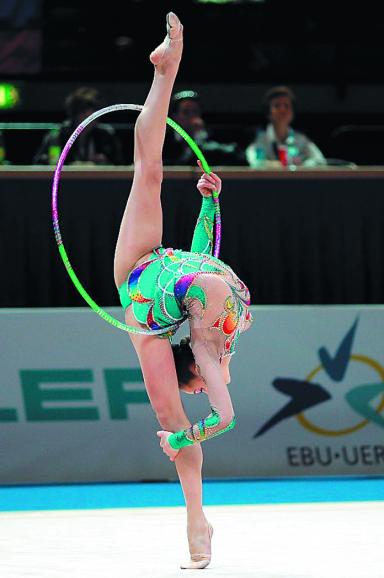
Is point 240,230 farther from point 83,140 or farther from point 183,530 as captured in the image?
point 183,530

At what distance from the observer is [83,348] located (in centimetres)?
671

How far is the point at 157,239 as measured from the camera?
436cm

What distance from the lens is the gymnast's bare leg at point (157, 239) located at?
421cm

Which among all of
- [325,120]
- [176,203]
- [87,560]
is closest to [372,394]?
[176,203]

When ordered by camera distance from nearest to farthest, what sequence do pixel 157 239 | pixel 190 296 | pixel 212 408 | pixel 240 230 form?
1. pixel 212 408
2. pixel 190 296
3. pixel 157 239
4. pixel 240 230

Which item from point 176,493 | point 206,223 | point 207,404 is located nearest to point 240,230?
point 207,404

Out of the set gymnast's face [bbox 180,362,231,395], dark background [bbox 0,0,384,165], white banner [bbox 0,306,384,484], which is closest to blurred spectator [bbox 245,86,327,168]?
white banner [bbox 0,306,384,484]

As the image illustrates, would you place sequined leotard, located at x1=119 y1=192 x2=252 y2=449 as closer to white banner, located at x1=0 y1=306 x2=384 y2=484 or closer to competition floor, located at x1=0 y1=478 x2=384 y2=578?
competition floor, located at x1=0 y1=478 x2=384 y2=578

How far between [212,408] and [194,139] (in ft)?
12.6

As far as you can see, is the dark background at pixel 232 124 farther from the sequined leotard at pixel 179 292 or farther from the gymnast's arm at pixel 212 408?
the gymnast's arm at pixel 212 408

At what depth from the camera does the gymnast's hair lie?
421 centimetres

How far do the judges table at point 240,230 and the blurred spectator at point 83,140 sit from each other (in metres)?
0.57

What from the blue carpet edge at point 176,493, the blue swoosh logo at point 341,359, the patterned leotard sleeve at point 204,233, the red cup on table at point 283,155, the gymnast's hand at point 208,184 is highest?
the red cup on table at point 283,155

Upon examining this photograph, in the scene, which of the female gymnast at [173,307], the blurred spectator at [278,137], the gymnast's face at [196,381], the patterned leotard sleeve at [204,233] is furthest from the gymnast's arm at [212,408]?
the blurred spectator at [278,137]
